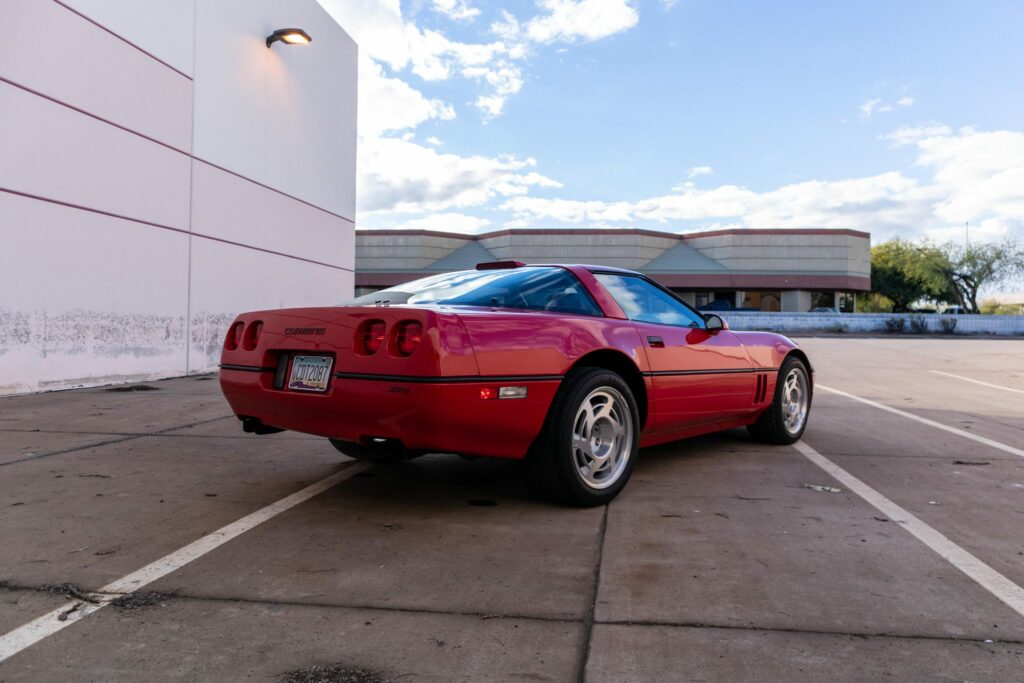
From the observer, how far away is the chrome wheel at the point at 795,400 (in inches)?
218

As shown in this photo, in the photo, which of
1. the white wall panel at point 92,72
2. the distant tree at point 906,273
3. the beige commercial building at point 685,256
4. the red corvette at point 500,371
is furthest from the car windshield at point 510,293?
the distant tree at point 906,273

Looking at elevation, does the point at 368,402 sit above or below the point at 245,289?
below

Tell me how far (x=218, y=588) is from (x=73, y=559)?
0.77 m

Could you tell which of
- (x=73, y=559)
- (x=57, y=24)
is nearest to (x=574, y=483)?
(x=73, y=559)

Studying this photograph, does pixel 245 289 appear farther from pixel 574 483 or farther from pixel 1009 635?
pixel 1009 635

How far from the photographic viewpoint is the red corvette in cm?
306

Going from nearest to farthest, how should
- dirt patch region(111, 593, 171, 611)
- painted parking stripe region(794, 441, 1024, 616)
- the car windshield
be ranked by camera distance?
dirt patch region(111, 593, 171, 611) < painted parking stripe region(794, 441, 1024, 616) < the car windshield

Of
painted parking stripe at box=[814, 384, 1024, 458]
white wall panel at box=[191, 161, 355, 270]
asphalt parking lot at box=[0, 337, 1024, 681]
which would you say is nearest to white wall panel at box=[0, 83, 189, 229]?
white wall panel at box=[191, 161, 355, 270]

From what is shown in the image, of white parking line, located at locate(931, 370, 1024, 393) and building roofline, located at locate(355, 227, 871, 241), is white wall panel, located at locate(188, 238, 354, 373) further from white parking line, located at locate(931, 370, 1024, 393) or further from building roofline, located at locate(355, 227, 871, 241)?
building roofline, located at locate(355, 227, 871, 241)

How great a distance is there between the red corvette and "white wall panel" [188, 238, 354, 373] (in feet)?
27.1

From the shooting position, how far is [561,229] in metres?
47.0

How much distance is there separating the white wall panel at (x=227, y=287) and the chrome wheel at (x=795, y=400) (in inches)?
374

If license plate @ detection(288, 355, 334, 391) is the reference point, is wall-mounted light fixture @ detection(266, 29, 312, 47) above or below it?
above

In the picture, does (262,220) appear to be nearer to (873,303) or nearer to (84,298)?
(84,298)
